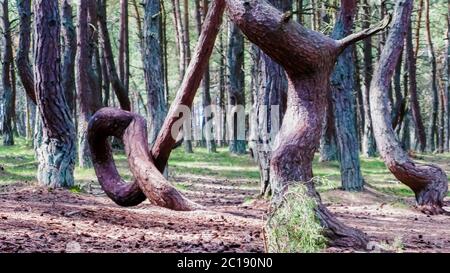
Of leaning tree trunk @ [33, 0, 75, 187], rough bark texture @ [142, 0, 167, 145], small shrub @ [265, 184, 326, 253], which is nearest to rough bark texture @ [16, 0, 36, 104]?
leaning tree trunk @ [33, 0, 75, 187]

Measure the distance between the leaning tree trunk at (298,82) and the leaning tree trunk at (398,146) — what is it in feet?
19.1

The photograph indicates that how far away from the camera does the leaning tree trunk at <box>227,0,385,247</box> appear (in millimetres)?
6641

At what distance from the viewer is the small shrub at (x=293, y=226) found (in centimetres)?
572

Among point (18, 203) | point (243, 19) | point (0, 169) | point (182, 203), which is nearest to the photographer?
point (243, 19)

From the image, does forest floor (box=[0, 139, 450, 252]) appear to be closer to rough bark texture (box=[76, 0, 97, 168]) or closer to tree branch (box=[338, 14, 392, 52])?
rough bark texture (box=[76, 0, 97, 168])

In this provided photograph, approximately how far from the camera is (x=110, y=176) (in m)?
9.50

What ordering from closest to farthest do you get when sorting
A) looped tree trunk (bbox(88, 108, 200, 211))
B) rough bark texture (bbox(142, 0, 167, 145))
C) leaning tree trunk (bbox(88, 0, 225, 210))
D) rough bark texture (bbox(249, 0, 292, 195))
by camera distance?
looped tree trunk (bbox(88, 108, 200, 211))
leaning tree trunk (bbox(88, 0, 225, 210))
rough bark texture (bbox(249, 0, 292, 195))
rough bark texture (bbox(142, 0, 167, 145))

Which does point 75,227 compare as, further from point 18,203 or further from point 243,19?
point 243,19

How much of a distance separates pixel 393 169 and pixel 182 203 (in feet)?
18.1

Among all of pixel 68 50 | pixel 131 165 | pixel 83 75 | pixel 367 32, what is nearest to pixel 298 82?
pixel 367 32

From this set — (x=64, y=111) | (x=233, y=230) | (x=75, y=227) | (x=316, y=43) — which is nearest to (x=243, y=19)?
(x=316, y=43)

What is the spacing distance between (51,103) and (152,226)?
4.73 meters

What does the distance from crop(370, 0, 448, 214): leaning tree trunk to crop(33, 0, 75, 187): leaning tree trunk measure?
19.8ft

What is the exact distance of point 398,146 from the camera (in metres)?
12.5
